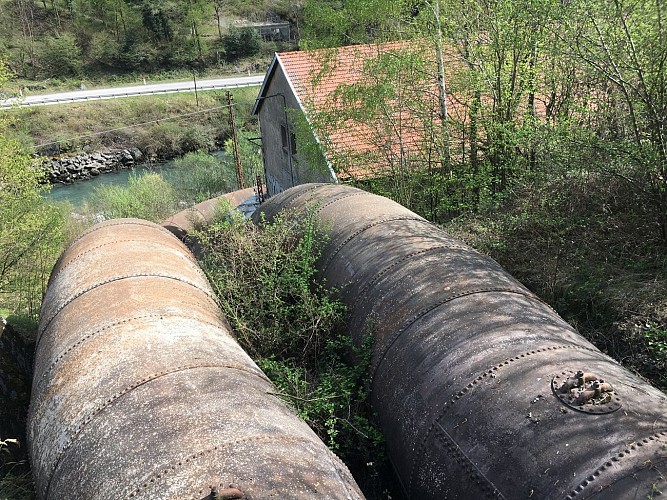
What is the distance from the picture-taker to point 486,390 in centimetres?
411

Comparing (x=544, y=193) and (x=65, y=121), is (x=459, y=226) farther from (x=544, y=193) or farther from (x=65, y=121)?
(x=65, y=121)

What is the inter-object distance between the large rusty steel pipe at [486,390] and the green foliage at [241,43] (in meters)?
52.0

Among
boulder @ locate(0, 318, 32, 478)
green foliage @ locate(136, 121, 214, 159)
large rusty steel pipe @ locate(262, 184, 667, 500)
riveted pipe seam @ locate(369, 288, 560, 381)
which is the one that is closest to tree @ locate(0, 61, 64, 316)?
boulder @ locate(0, 318, 32, 478)

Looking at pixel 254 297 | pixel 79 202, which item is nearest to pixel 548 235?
pixel 254 297

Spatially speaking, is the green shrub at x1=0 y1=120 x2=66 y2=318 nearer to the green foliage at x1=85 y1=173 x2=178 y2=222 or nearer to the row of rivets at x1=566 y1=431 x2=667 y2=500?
the green foliage at x1=85 y1=173 x2=178 y2=222

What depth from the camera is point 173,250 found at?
24.4 feet

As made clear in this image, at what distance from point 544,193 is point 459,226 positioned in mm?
1529

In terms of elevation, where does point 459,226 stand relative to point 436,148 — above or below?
below

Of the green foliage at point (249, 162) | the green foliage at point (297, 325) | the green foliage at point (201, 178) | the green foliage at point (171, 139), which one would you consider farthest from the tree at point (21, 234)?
the green foliage at point (171, 139)

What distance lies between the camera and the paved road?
4147cm

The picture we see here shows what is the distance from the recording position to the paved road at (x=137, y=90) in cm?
4147

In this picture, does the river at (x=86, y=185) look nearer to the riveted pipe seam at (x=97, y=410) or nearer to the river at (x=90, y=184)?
the river at (x=90, y=184)

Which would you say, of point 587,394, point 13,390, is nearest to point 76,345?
point 13,390

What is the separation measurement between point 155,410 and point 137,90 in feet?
153
